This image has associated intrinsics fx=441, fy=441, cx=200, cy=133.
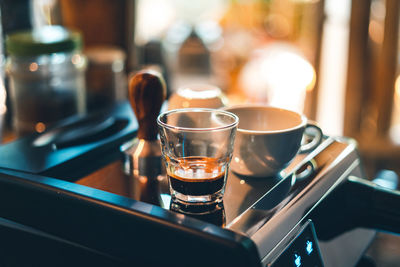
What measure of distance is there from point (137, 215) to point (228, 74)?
118 centimetres

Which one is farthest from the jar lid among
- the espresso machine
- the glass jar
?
the espresso machine

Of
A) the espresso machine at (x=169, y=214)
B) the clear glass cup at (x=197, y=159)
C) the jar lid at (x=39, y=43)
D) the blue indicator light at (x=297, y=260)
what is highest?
the jar lid at (x=39, y=43)

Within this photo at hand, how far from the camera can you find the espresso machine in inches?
14.3

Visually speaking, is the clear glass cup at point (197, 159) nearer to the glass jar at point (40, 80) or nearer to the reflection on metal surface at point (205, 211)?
the reflection on metal surface at point (205, 211)

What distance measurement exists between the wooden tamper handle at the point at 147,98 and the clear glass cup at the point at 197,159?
78 millimetres

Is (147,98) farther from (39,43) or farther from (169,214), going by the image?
(39,43)

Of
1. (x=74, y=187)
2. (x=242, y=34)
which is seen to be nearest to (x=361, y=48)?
(x=242, y=34)

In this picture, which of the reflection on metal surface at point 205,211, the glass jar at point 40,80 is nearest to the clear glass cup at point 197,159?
the reflection on metal surface at point 205,211

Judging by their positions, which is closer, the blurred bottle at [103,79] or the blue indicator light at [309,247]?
the blue indicator light at [309,247]

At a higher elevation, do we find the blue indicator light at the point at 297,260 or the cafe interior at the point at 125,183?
the cafe interior at the point at 125,183

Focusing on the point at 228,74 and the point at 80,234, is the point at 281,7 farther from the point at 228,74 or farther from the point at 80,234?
the point at 80,234

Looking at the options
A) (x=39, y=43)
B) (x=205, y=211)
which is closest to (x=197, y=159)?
(x=205, y=211)

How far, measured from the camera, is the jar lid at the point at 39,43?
0.74 m

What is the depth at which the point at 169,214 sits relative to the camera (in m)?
0.38
